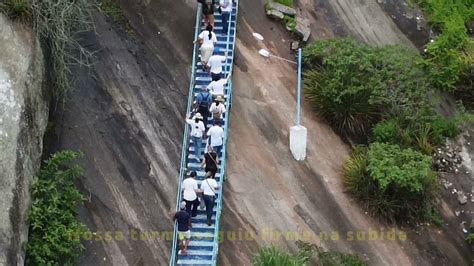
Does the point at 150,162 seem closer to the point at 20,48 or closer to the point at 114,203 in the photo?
the point at 114,203

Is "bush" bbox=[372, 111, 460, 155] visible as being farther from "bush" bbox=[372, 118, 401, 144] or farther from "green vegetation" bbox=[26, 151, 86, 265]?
"green vegetation" bbox=[26, 151, 86, 265]

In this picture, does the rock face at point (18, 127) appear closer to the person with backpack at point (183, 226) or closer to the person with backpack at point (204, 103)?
the person with backpack at point (183, 226)

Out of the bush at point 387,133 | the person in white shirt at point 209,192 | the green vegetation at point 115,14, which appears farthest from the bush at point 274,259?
the green vegetation at point 115,14

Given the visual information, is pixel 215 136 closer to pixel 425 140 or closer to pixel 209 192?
pixel 209 192

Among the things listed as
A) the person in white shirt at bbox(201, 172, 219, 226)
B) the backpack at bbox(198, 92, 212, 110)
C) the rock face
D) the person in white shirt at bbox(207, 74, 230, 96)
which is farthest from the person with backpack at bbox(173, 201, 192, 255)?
the rock face

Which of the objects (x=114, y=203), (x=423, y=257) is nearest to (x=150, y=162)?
(x=114, y=203)

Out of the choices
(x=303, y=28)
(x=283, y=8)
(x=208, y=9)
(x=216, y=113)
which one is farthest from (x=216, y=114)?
(x=283, y=8)
